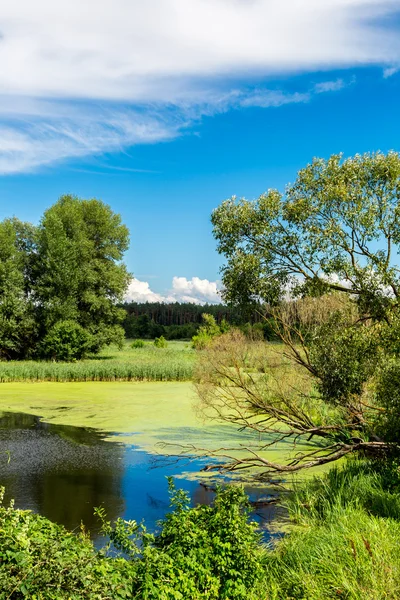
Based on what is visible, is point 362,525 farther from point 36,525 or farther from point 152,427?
point 152,427

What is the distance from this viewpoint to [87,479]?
8.80 meters

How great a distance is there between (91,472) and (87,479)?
0.44 m

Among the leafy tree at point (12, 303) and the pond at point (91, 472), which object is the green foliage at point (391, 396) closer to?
the pond at point (91, 472)

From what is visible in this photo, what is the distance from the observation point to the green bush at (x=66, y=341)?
26.9 m

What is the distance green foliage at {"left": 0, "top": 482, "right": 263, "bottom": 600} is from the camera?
3529mm

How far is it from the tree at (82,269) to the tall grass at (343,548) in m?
22.1

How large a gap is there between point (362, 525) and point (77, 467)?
5.56 m

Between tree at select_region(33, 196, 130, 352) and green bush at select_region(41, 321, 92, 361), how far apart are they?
47 cm

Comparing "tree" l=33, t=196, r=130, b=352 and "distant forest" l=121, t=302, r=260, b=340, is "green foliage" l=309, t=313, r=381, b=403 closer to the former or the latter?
"tree" l=33, t=196, r=130, b=352

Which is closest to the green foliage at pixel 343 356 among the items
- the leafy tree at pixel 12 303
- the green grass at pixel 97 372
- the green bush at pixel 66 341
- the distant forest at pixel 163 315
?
the green grass at pixel 97 372

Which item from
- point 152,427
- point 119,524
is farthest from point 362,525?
point 152,427

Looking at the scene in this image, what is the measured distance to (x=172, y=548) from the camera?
4418 mm

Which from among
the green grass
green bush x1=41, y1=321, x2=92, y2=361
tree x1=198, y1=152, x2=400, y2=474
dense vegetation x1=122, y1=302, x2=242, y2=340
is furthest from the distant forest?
tree x1=198, y1=152, x2=400, y2=474

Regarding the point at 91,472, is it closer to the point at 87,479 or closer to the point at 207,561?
the point at 87,479
